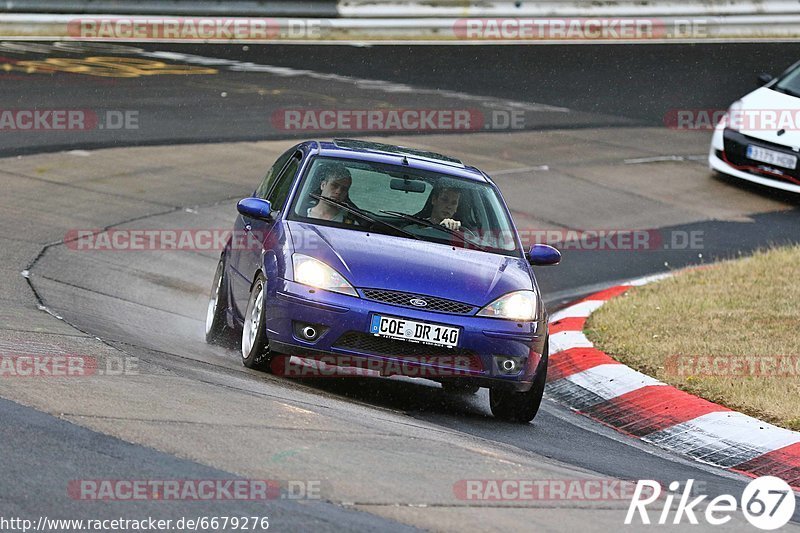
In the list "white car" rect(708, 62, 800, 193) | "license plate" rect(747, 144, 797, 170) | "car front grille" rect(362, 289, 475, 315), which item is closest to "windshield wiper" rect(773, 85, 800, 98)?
"white car" rect(708, 62, 800, 193)

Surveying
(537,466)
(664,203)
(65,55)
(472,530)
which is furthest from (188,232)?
(65,55)

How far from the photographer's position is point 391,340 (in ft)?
25.8

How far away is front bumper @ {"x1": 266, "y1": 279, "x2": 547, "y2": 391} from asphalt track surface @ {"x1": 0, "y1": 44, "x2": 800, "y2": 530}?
0.87 feet

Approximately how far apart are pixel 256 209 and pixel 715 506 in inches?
152

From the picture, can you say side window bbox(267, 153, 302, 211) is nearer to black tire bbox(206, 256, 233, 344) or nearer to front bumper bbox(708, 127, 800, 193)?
black tire bbox(206, 256, 233, 344)

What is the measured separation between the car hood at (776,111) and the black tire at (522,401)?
9.19 metres

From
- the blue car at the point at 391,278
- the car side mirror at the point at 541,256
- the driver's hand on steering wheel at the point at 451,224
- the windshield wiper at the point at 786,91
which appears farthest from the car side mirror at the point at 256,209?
the windshield wiper at the point at 786,91

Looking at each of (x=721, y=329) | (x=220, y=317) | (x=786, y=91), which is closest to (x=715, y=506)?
(x=220, y=317)

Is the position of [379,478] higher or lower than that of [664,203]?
higher

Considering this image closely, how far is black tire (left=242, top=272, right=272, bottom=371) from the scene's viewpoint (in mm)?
8258

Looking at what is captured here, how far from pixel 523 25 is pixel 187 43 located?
21.8ft

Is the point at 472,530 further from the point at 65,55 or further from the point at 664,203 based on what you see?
the point at 65,55

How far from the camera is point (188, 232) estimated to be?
13.3 metres

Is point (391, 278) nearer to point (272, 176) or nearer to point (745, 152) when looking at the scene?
point (272, 176)
